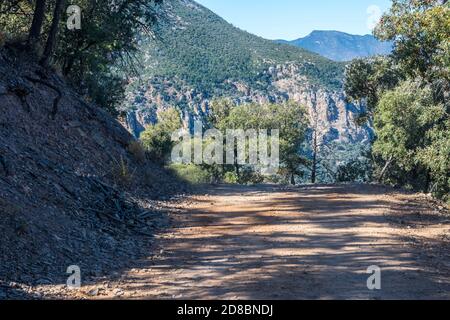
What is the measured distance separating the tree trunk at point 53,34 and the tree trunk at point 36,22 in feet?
1.15

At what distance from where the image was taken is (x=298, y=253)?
7582 mm

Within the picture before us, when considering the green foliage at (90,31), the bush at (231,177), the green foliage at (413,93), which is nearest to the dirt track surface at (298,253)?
the green foliage at (413,93)

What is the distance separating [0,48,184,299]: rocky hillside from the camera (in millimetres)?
6430

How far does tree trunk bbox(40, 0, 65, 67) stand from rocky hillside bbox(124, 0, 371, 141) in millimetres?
60618

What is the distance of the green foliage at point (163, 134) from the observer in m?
38.6

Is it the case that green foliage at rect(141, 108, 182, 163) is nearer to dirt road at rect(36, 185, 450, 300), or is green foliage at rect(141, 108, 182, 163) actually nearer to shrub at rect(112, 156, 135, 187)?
shrub at rect(112, 156, 135, 187)

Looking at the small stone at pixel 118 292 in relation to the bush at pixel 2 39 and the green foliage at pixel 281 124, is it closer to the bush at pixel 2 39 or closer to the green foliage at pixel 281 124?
the bush at pixel 2 39

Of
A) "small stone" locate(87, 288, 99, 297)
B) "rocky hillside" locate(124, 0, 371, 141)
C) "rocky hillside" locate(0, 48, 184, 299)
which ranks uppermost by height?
"rocky hillside" locate(124, 0, 371, 141)

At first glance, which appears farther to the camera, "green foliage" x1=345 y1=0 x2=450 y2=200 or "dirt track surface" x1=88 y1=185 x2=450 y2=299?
"green foliage" x1=345 y1=0 x2=450 y2=200

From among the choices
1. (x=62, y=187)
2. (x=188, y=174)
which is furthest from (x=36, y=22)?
(x=188, y=174)

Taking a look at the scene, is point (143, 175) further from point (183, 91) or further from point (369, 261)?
point (183, 91)

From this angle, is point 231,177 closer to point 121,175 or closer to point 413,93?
point 413,93

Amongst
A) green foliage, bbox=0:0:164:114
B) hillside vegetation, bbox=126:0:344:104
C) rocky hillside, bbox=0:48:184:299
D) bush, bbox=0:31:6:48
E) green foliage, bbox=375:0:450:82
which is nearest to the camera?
rocky hillside, bbox=0:48:184:299

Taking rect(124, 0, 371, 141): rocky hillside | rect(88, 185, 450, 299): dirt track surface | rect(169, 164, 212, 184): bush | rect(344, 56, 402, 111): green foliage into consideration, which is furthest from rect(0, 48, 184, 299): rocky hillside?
rect(124, 0, 371, 141): rocky hillside
